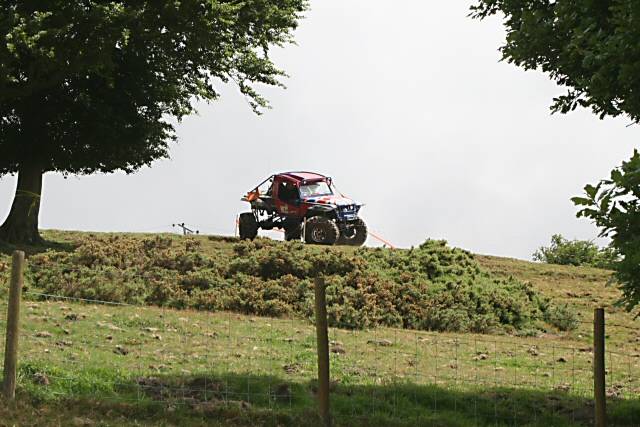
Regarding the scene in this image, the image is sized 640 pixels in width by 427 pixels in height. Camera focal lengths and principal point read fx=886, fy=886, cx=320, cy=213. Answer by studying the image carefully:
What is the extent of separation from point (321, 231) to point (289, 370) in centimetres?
1635

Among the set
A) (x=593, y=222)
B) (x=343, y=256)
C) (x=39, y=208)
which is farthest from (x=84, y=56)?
(x=593, y=222)

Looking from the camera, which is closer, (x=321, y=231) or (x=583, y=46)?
(x=583, y=46)

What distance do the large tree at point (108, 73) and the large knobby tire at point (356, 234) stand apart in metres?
5.23

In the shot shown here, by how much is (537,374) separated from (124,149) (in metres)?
17.3

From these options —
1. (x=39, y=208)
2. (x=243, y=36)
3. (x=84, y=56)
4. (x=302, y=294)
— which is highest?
(x=243, y=36)

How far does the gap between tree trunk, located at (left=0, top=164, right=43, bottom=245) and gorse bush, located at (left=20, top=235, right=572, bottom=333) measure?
14.1 feet

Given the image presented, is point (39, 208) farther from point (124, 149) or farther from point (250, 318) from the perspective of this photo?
point (250, 318)

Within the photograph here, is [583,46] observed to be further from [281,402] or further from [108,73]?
[108,73]

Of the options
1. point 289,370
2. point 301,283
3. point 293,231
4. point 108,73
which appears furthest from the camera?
point 293,231

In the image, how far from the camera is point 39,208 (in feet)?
92.4

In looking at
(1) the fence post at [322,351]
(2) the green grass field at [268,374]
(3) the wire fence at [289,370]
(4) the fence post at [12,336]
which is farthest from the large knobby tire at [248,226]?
(1) the fence post at [322,351]

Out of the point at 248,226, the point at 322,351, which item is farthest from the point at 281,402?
the point at 248,226

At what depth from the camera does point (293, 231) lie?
100ft

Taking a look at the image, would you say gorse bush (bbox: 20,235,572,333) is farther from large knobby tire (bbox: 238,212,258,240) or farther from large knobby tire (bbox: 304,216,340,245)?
large knobby tire (bbox: 238,212,258,240)
